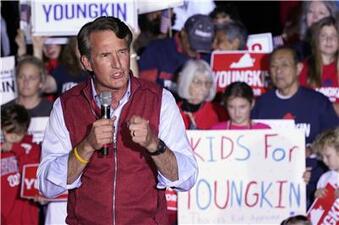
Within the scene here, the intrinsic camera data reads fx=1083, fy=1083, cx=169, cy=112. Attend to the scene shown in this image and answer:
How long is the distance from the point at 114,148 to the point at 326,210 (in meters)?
2.53

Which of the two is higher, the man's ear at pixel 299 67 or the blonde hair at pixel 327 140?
the man's ear at pixel 299 67

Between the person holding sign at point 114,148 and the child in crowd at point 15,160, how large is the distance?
276cm

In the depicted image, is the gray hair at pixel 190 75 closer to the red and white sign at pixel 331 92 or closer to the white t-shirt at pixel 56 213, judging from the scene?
the red and white sign at pixel 331 92

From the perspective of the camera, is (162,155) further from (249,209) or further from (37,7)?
(37,7)

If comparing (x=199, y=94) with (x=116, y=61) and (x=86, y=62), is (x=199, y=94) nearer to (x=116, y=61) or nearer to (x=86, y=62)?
(x=86, y=62)

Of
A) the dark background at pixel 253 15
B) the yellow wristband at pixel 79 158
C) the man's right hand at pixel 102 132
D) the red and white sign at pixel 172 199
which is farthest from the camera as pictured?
the dark background at pixel 253 15

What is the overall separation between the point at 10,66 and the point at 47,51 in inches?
34.5

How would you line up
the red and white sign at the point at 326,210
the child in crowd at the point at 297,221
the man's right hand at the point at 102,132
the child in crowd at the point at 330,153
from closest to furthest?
1. the man's right hand at the point at 102,132
2. the child in crowd at the point at 297,221
3. the red and white sign at the point at 326,210
4. the child in crowd at the point at 330,153

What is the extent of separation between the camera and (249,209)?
761cm

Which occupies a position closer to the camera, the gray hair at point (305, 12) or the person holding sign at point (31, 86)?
the person holding sign at point (31, 86)

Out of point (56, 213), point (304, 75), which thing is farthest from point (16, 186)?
point (304, 75)

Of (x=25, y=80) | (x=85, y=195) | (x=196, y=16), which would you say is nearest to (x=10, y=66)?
(x=25, y=80)

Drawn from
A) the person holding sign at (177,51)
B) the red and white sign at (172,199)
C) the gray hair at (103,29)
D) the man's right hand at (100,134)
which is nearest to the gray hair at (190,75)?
the person holding sign at (177,51)

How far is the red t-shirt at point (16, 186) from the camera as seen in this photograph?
25.9 feet
